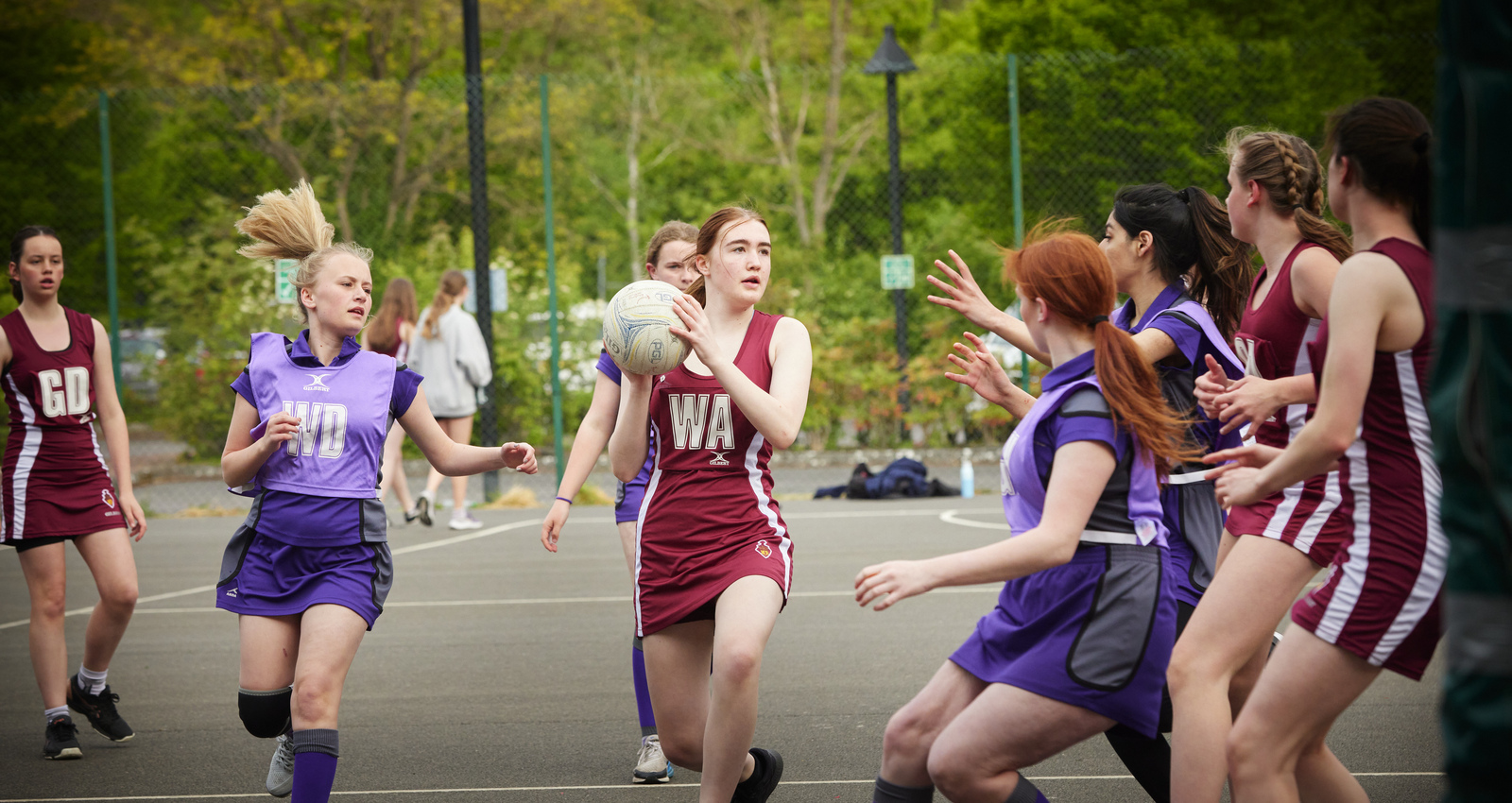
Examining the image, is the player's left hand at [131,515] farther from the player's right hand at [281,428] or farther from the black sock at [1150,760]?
the black sock at [1150,760]

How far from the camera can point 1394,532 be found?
9.41ft

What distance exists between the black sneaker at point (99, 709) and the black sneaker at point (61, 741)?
0.12 meters

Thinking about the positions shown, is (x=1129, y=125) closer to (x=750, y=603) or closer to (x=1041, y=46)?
(x=1041, y=46)

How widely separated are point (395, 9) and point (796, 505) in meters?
13.9

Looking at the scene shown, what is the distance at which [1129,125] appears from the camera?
16672 millimetres

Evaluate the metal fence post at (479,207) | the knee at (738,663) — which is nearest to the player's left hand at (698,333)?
the knee at (738,663)

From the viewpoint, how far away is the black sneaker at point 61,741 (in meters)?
5.17

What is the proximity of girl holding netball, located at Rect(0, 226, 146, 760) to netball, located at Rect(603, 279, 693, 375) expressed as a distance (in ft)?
8.90

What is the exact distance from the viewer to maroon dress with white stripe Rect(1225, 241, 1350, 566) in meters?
3.16

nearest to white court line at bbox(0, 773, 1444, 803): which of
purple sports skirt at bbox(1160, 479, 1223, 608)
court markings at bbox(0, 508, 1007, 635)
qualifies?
purple sports skirt at bbox(1160, 479, 1223, 608)

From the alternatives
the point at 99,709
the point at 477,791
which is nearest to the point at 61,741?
the point at 99,709

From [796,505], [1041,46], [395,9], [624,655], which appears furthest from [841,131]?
[624,655]

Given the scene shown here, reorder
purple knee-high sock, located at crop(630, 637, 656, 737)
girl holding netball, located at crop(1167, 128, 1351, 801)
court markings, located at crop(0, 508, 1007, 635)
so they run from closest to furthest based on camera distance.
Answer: girl holding netball, located at crop(1167, 128, 1351, 801) < purple knee-high sock, located at crop(630, 637, 656, 737) < court markings, located at crop(0, 508, 1007, 635)

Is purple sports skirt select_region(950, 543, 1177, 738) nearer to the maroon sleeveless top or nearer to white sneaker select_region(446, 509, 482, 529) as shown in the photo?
the maroon sleeveless top
